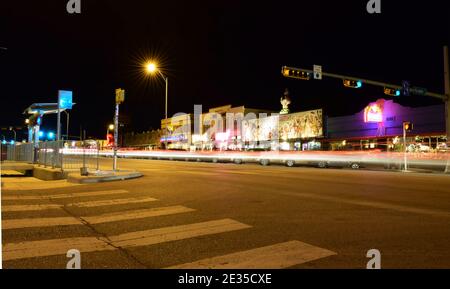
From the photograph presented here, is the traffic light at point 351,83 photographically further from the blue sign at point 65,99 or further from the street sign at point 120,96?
the blue sign at point 65,99

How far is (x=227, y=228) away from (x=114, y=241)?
194 centimetres

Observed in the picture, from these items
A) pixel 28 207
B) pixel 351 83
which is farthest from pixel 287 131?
pixel 28 207

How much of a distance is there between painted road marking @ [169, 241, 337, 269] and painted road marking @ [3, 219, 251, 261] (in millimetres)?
1289

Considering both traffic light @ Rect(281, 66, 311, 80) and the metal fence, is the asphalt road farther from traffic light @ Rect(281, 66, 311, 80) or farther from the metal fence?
traffic light @ Rect(281, 66, 311, 80)

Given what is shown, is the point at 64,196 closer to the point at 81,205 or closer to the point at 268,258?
the point at 81,205

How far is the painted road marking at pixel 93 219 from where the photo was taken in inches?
298

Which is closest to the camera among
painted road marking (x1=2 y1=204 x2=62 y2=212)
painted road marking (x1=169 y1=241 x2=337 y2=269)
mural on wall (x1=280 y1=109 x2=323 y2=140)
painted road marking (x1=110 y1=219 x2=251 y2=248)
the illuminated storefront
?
painted road marking (x1=169 y1=241 x2=337 y2=269)

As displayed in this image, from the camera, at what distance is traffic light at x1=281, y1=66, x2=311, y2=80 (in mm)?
23672

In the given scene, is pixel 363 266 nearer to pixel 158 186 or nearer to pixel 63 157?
pixel 158 186

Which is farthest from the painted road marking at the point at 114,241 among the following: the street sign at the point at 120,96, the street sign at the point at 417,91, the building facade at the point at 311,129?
the building facade at the point at 311,129

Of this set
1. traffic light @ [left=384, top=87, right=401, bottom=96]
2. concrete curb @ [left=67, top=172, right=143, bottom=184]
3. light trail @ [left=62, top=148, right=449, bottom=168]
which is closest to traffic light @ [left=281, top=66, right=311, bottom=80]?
traffic light @ [left=384, top=87, right=401, bottom=96]

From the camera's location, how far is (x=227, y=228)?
716 cm
